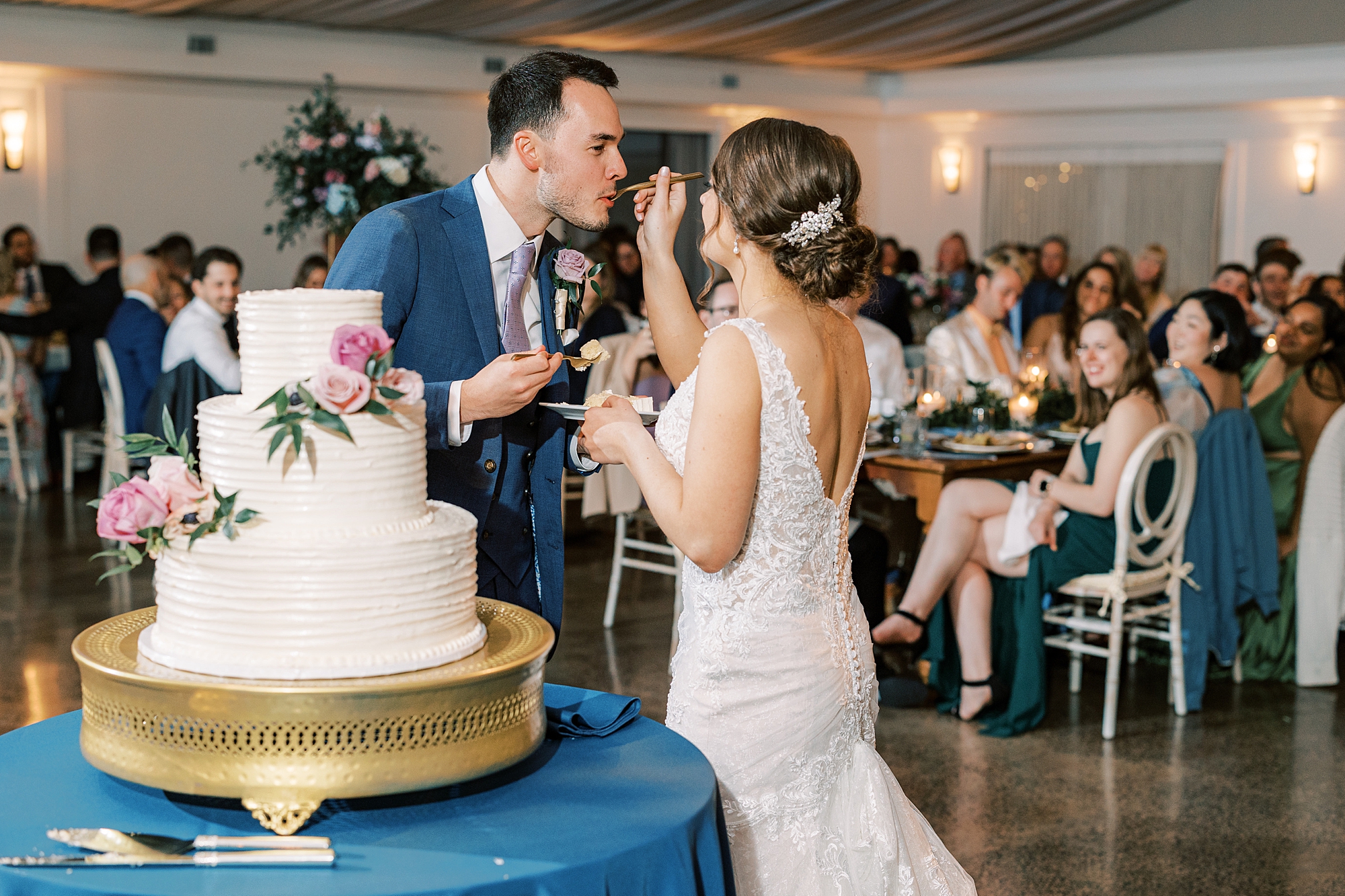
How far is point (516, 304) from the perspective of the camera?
2.40 meters

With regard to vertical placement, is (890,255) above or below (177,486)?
above

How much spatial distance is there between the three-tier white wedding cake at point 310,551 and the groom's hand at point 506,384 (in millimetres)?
422

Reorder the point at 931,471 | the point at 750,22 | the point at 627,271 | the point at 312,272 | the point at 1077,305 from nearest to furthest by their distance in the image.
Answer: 1. the point at 931,471
2. the point at 1077,305
3. the point at 312,272
4. the point at 627,271
5. the point at 750,22

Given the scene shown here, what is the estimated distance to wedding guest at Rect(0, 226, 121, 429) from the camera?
321 inches

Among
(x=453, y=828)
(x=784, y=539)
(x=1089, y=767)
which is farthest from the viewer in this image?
(x=1089, y=767)

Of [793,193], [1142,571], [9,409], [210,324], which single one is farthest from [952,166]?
[793,193]

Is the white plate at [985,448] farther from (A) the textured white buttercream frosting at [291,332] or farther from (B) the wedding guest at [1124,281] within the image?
(A) the textured white buttercream frosting at [291,332]

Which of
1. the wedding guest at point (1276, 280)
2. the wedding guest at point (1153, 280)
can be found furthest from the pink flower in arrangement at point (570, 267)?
the wedding guest at point (1153, 280)

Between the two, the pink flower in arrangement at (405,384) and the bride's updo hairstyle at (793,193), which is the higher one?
the bride's updo hairstyle at (793,193)

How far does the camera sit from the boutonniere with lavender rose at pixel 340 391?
1445 millimetres

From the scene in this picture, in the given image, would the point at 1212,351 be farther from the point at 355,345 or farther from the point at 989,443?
the point at 355,345

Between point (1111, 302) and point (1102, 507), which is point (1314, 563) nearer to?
point (1102, 507)

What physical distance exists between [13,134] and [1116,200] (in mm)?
9483

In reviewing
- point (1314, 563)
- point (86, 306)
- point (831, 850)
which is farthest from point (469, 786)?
point (86, 306)
